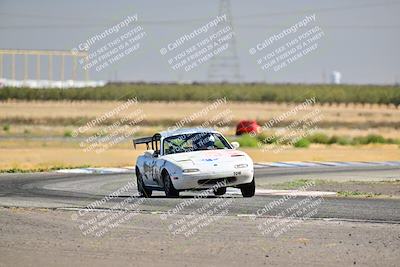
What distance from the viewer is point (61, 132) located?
67.0 metres

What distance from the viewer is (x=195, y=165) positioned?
1870 centimetres

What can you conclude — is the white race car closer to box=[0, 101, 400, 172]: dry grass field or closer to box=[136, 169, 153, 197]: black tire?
box=[136, 169, 153, 197]: black tire

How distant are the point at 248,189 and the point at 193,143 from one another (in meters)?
1.43

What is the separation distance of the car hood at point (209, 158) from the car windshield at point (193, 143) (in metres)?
0.40

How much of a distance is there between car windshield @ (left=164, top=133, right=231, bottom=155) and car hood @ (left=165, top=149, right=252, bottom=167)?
0.40 metres

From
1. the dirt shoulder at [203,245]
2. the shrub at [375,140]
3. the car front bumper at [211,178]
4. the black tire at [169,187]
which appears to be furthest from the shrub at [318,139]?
the dirt shoulder at [203,245]

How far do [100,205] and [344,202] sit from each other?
4.27 m

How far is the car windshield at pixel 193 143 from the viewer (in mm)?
19675

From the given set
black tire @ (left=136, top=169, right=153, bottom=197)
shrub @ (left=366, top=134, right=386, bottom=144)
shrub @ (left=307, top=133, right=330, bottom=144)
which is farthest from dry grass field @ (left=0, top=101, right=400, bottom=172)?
black tire @ (left=136, top=169, right=153, bottom=197)

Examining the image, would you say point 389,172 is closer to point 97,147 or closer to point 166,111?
point 97,147

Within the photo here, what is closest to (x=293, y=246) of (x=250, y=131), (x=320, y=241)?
(x=320, y=241)

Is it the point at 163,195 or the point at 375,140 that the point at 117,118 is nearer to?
the point at 375,140

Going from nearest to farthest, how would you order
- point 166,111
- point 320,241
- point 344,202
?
point 320,241
point 344,202
point 166,111

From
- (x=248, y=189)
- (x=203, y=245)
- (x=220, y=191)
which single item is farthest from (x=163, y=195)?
(x=203, y=245)
